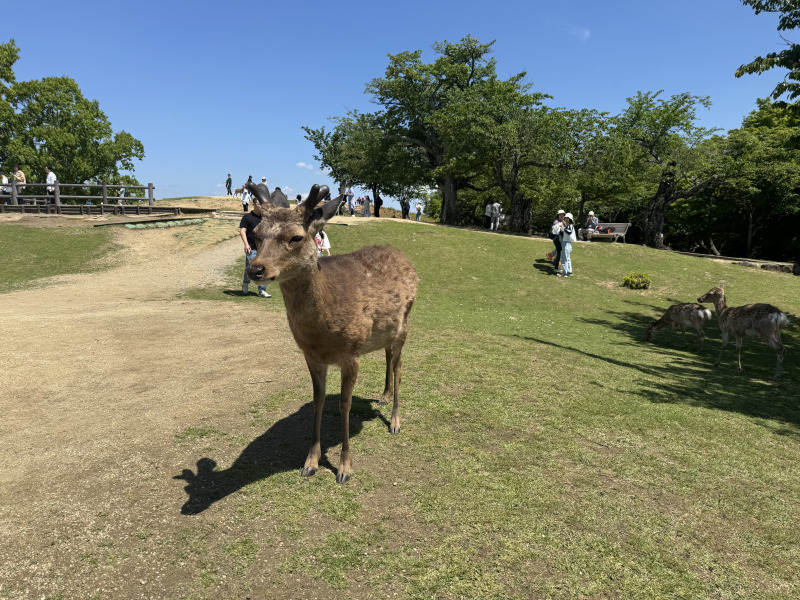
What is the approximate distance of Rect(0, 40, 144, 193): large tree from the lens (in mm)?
36812

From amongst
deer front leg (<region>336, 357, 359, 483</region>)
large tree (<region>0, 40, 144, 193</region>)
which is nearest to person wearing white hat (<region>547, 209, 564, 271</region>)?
deer front leg (<region>336, 357, 359, 483</region>)

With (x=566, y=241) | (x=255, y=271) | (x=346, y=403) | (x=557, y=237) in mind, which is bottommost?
(x=346, y=403)

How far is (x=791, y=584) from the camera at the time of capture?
3.23m

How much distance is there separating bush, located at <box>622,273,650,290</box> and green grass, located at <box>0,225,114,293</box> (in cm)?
2137

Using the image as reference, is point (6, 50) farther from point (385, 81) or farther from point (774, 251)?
point (774, 251)

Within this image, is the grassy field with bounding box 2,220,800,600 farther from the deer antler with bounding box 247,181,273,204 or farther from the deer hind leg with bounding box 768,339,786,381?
the deer antler with bounding box 247,181,273,204

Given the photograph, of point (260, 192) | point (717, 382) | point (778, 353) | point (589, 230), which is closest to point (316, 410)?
point (260, 192)

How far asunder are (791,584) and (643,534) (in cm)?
94

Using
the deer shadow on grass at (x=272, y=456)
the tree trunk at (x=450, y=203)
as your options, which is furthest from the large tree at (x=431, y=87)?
the deer shadow on grass at (x=272, y=456)

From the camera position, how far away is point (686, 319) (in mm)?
11484

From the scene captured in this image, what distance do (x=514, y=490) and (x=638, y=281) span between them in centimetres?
1752

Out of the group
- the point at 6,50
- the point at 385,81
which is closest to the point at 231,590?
the point at 385,81

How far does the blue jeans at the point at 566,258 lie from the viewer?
19.6m

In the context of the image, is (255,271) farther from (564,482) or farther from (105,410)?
(105,410)
